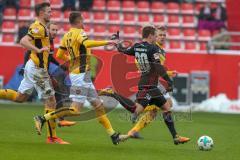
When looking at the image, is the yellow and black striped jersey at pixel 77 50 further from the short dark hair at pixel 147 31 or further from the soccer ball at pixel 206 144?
the soccer ball at pixel 206 144

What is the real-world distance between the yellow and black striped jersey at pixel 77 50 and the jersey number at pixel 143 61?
0.88 metres

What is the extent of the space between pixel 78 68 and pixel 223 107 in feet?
36.8

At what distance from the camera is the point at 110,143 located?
1311 cm

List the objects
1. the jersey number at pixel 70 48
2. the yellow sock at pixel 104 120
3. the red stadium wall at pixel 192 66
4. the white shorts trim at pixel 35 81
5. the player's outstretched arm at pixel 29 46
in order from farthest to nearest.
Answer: the red stadium wall at pixel 192 66
the white shorts trim at pixel 35 81
the jersey number at pixel 70 48
the yellow sock at pixel 104 120
the player's outstretched arm at pixel 29 46

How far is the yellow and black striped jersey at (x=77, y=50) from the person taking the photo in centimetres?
1256

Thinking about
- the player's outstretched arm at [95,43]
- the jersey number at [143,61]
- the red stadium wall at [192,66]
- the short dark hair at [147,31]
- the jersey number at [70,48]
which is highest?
the short dark hair at [147,31]

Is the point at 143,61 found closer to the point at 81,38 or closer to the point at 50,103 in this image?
the point at 81,38

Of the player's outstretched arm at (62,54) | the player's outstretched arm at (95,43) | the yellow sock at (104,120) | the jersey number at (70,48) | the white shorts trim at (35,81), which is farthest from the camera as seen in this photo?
the player's outstretched arm at (62,54)

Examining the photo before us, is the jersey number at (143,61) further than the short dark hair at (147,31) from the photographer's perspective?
Yes

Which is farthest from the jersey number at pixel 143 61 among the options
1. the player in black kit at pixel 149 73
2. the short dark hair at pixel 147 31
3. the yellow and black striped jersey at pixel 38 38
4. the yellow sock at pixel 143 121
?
the yellow and black striped jersey at pixel 38 38

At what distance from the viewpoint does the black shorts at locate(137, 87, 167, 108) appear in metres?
12.8

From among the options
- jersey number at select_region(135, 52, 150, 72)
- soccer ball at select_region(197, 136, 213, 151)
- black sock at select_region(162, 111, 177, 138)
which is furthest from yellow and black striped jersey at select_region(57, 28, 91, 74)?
soccer ball at select_region(197, 136, 213, 151)

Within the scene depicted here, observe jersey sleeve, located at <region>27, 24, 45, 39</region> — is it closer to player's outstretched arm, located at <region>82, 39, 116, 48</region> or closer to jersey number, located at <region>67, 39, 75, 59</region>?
jersey number, located at <region>67, 39, 75, 59</region>

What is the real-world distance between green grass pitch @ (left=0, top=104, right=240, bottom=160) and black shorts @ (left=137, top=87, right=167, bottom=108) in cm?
74
